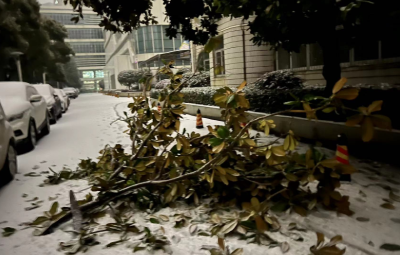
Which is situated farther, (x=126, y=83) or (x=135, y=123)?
(x=126, y=83)

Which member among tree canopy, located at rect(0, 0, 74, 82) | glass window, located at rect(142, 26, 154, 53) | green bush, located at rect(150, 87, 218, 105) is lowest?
green bush, located at rect(150, 87, 218, 105)

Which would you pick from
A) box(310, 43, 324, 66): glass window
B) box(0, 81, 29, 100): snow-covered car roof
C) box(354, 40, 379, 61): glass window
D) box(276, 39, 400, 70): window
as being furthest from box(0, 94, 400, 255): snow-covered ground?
box(310, 43, 324, 66): glass window

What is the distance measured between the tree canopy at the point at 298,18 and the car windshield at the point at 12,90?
8.87 feet

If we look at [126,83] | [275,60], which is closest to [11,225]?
[275,60]

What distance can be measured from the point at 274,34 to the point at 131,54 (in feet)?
155

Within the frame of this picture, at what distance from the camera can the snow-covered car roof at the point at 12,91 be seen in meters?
7.68

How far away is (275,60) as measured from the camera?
52.0 ft

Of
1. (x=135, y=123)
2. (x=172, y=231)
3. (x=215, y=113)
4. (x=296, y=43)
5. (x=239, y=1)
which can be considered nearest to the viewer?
(x=172, y=231)

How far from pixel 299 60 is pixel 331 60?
7649 mm

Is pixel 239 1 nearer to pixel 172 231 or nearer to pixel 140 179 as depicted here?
pixel 140 179

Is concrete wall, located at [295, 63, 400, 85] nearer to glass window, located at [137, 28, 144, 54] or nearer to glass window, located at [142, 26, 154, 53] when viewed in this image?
glass window, located at [142, 26, 154, 53]

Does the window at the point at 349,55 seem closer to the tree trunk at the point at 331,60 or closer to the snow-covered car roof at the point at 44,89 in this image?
the tree trunk at the point at 331,60

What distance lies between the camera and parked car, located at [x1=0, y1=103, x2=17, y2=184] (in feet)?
15.4

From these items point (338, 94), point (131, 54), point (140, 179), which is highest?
point (131, 54)
